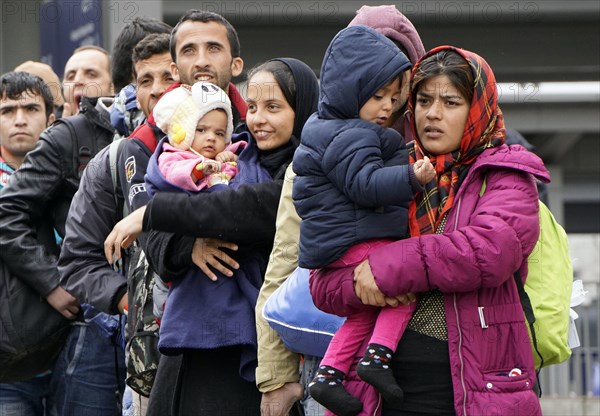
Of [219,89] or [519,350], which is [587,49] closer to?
[219,89]

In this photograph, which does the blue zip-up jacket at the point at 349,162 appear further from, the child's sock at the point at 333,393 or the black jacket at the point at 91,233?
the black jacket at the point at 91,233

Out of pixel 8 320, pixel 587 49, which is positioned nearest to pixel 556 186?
pixel 587 49

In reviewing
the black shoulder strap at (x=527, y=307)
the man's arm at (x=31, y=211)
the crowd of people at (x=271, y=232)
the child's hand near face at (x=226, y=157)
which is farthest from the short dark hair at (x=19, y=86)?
the black shoulder strap at (x=527, y=307)

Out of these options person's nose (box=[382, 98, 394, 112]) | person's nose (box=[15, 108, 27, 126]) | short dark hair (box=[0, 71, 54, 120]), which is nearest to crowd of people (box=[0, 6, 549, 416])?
person's nose (box=[382, 98, 394, 112])

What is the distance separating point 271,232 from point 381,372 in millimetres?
1032

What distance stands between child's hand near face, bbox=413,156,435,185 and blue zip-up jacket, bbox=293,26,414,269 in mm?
34

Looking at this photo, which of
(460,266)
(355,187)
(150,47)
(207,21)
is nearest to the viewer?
(460,266)

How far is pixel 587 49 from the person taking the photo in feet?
44.3

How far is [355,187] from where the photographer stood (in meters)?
3.98

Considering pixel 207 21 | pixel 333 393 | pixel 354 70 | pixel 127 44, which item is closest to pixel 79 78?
pixel 127 44

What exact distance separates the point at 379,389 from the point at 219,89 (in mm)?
1634

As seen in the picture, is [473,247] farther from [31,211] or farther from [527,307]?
[31,211]

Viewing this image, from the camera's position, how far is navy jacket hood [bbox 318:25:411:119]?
4172 mm

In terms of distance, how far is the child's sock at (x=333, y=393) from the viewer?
13.3ft
